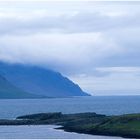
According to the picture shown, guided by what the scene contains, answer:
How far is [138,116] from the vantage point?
9625 cm

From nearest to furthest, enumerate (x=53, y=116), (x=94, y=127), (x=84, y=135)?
(x=84, y=135), (x=94, y=127), (x=53, y=116)

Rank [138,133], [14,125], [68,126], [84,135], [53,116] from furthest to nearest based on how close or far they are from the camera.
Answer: [53,116], [14,125], [68,126], [84,135], [138,133]

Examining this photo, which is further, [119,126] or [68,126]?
[68,126]

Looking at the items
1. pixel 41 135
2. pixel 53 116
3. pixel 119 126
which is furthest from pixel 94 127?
pixel 53 116

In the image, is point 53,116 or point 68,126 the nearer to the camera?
point 68,126

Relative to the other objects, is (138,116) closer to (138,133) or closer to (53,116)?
(138,133)

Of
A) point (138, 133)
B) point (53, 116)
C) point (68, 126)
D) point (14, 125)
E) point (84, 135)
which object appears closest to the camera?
point (138, 133)

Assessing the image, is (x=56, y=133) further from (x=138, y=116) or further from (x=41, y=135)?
(x=138, y=116)

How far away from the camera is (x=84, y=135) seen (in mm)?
89438

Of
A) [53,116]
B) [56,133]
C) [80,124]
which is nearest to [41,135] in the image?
[56,133]

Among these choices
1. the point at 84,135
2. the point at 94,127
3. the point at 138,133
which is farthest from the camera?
the point at 94,127

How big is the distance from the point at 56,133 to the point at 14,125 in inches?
1042

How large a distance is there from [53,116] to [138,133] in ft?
150

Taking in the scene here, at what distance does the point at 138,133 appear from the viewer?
83.8 m
